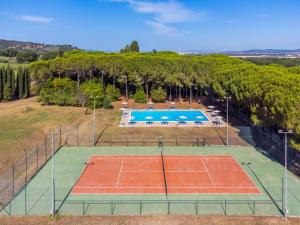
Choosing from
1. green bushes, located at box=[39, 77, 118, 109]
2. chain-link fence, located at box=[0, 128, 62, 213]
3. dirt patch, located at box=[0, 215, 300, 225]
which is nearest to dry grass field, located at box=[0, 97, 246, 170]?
chain-link fence, located at box=[0, 128, 62, 213]

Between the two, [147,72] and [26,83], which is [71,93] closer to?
[26,83]

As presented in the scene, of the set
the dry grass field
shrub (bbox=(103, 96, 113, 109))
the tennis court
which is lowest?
the tennis court

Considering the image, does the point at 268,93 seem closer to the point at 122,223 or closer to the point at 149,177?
the point at 149,177

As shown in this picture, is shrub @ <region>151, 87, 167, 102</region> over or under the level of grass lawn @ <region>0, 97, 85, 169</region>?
over

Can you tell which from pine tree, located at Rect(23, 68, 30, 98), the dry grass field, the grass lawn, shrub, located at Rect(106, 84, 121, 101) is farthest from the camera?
pine tree, located at Rect(23, 68, 30, 98)

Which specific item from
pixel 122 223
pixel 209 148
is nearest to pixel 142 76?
pixel 209 148

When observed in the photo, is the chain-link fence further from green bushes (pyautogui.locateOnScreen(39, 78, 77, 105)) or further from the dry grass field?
green bushes (pyautogui.locateOnScreen(39, 78, 77, 105))
